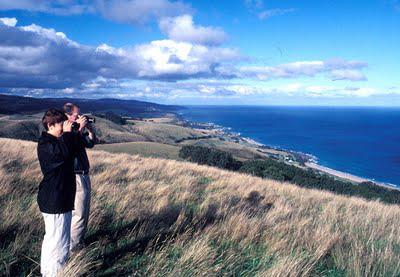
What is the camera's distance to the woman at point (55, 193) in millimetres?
3242

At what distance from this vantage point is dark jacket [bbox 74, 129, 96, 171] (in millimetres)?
3691

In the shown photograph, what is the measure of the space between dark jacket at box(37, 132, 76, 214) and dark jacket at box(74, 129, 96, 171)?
298 millimetres

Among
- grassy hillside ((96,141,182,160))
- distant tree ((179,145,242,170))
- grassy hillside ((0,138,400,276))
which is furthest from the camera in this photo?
grassy hillside ((96,141,182,160))

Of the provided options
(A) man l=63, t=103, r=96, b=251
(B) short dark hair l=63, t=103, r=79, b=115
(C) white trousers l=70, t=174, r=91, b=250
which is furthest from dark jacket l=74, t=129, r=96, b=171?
(B) short dark hair l=63, t=103, r=79, b=115

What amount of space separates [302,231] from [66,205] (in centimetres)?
380

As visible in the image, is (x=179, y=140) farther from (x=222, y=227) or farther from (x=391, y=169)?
(x=222, y=227)

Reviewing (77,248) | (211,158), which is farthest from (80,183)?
(211,158)

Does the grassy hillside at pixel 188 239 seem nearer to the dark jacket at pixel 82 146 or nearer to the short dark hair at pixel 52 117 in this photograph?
the dark jacket at pixel 82 146

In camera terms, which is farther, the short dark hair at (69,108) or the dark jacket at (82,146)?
the short dark hair at (69,108)

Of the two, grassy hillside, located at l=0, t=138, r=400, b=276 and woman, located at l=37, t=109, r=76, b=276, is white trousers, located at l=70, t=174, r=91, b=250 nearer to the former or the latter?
grassy hillside, located at l=0, t=138, r=400, b=276

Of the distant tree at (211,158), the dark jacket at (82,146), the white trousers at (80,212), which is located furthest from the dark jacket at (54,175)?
the distant tree at (211,158)

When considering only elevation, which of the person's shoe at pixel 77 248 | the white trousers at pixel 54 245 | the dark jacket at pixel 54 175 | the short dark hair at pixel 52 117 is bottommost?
the person's shoe at pixel 77 248

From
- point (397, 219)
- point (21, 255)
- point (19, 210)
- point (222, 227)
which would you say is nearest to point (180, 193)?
point (222, 227)

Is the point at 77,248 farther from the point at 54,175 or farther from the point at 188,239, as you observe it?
the point at 188,239
